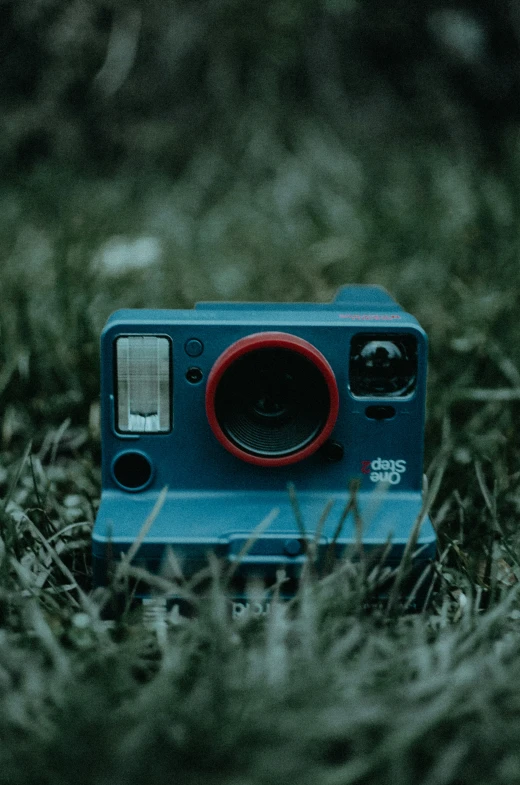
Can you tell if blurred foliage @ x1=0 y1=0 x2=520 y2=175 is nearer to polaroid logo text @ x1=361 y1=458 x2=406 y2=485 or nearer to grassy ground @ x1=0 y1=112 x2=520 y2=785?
grassy ground @ x1=0 y1=112 x2=520 y2=785

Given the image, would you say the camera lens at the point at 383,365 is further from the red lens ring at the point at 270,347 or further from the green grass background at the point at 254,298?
the green grass background at the point at 254,298

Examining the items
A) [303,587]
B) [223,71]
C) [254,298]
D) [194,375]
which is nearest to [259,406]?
[194,375]

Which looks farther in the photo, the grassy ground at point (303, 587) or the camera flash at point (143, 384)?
the camera flash at point (143, 384)

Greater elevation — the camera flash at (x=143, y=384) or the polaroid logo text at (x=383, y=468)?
the camera flash at (x=143, y=384)

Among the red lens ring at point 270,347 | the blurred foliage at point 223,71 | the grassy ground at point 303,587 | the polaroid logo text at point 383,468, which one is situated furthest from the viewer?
the blurred foliage at point 223,71

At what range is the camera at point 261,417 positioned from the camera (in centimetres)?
175

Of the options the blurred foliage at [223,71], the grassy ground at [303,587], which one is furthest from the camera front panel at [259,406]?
the blurred foliage at [223,71]

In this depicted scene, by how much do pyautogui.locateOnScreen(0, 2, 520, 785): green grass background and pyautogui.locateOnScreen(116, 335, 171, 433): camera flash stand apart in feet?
0.96

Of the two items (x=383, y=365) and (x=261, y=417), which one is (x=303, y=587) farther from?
(x=383, y=365)

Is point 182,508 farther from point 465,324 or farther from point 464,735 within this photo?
point 465,324

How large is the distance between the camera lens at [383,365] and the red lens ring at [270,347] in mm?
88

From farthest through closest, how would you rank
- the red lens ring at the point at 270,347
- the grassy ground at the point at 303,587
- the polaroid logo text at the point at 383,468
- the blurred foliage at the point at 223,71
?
the blurred foliage at the point at 223,71 → the polaroid logo text at the point at 383,468 → the red lens ring at the point at 270,347 → the grassy ground at the point at 303,587

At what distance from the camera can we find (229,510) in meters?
1.76

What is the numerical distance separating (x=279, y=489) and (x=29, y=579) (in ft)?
1.75
